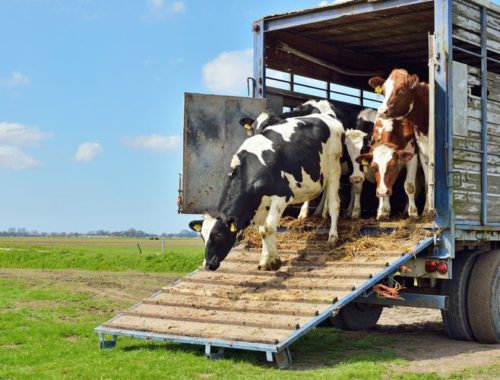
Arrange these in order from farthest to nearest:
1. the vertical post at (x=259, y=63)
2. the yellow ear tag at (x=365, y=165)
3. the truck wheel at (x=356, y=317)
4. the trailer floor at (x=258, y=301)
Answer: the truck wheel at (x=356, y=317) < the vertical post at (x=259, y=63) < the yellow ear tag at (x=365, y=165) < the trailer floor at (x=258, y=301)

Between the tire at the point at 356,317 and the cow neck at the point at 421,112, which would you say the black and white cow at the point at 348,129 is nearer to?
the cow neck at the point at 421,112

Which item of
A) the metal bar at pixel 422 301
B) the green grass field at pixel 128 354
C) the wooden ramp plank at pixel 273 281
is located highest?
the wooden ramp plank at pixel 273 281

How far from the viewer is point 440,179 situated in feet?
30.4

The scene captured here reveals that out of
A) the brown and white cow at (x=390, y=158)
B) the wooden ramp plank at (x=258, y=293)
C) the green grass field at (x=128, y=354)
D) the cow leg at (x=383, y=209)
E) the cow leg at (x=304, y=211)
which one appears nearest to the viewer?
the green grass field at (x=128, y=354)

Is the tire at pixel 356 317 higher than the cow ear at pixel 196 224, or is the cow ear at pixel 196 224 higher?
the cow ear at pixel 196 224

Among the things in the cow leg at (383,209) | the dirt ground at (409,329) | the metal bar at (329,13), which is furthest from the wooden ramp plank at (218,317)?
the metal bar at (329,13)

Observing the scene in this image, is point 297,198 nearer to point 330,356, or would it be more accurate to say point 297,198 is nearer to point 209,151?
point 209,151

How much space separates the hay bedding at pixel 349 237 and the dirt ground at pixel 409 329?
142cm

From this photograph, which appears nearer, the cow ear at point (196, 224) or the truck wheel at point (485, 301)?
the cow ear at point (196, 224)

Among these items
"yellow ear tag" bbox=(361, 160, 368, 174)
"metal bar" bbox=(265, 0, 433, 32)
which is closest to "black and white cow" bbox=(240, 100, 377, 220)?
"yellow ear tag" bbox=(361, 160, 368, 174)

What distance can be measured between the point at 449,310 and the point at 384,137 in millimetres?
2659

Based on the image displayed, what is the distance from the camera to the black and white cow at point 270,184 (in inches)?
373

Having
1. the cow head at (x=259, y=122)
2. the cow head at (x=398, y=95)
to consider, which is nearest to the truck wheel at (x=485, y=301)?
the cow head at (x=398, y=95)

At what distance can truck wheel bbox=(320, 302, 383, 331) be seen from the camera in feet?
38.9
